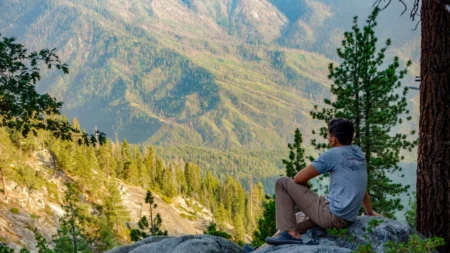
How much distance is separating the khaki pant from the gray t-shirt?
0.20 m

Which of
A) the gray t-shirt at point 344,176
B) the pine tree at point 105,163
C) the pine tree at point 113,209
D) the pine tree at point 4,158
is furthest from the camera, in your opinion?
the pine tree at point 105,163

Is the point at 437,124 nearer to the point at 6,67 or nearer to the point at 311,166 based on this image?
the point at 311,166

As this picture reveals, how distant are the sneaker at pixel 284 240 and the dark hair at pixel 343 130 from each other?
6.83ft

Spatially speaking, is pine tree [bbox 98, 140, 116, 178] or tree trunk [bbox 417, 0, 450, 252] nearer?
tree trunk [bbox 417, 0, 450, 252]

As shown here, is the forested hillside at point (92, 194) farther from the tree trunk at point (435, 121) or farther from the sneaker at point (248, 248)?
the tree trunk at point (435, 121)

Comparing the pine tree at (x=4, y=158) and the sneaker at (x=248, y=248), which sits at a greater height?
the pine tree at (x=4, y=158)

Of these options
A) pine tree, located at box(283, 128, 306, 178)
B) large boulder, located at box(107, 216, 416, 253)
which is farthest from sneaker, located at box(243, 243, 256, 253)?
pine tree, located at box(283, 128, 306, 178)

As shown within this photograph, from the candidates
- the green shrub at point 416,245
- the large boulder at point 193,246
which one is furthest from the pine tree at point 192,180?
the green shrub at point 416,245

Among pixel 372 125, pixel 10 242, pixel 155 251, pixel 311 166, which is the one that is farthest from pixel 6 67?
pixel 10 242

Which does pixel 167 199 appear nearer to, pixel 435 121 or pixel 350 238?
pixel 435 121

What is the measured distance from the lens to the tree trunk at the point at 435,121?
25.9ft

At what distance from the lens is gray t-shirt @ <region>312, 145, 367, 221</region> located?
728cm

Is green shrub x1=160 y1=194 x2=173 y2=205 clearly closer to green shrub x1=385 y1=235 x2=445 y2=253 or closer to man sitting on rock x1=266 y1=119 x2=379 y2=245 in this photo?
man sitting on rock x1=266 y1=119 x2=379 y2=245

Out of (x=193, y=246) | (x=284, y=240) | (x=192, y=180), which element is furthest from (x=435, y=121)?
(x=192, y=180)
